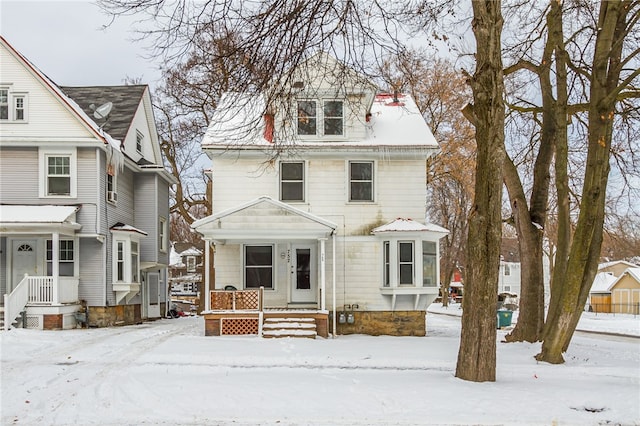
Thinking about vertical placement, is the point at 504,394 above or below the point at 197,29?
below

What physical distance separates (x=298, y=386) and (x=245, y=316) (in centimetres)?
799

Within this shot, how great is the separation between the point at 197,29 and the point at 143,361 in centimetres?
714

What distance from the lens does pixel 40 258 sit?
2111cm

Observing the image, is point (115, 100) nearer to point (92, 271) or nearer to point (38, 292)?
point (92, 271)

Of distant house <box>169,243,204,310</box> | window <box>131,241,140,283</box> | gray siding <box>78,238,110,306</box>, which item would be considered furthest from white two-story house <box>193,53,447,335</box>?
distant house <box>169,243,204,310</box>

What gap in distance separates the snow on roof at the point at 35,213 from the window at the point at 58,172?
61 cm

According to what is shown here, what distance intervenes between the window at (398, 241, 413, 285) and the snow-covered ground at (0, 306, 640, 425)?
3.87 m

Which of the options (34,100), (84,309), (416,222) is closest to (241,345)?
(416,222)

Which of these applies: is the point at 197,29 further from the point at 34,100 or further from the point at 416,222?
the point at 34,100

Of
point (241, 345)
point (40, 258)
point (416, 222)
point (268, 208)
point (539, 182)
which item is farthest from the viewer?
point (40, 258)

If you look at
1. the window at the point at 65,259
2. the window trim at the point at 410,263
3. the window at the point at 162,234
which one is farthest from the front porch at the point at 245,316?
the window at the point at 162,234

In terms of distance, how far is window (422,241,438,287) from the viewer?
19406 millimetres

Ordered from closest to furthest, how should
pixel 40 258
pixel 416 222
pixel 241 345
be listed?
1. pixel 241 345
2. pixel 416 222
3. pixel 40 258

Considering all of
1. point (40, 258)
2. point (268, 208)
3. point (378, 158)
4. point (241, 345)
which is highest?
point (378, 158)
